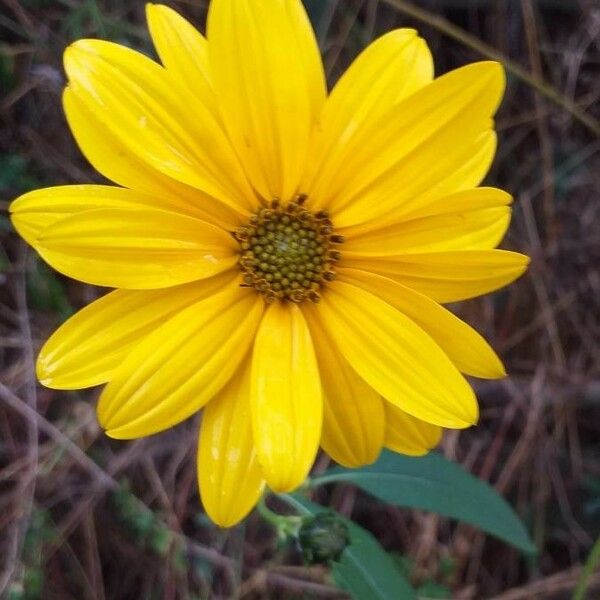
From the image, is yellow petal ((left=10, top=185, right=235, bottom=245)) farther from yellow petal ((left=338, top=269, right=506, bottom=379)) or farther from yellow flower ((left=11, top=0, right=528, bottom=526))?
yellow petal ((left=338, top=269, right=506, bottom=379))

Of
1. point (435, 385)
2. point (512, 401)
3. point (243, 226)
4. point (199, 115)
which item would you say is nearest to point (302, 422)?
point (435, 385)

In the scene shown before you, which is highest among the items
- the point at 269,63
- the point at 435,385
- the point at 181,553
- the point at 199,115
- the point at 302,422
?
the point at 269,63

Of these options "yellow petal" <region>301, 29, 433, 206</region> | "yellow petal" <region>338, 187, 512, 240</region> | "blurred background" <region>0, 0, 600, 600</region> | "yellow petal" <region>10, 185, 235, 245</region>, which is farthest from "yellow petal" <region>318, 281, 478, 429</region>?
"blurred background" <region>0, 0, 600, 600</region>

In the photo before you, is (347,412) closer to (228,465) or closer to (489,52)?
(228,465)

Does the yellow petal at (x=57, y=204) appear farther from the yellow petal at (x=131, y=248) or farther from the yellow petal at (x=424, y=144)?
the yellow petal at (x=424, y=144)

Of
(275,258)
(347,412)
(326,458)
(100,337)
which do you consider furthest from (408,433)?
(326,458)

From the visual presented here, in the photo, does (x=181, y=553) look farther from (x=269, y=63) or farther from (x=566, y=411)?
(x=269, y=63)

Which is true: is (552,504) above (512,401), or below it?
below

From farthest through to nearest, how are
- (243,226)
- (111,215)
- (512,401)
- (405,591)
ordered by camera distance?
1. (512,401)
2. (405,591)
3. (243,226)
4. (111,215)
